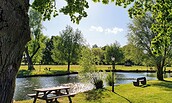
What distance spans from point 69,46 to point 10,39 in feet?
186

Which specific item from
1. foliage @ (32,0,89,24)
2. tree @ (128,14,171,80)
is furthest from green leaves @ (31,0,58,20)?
tree @ (128,14,171,80)

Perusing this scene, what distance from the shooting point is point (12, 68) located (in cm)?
310

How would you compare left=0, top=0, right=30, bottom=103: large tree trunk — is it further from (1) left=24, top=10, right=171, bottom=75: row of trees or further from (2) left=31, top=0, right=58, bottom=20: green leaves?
(1) left=24, top=10, right=171, bottom=75: row of trees

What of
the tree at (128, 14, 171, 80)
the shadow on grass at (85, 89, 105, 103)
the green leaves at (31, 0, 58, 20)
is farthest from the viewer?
the tree at (128, 14, 171, 80)

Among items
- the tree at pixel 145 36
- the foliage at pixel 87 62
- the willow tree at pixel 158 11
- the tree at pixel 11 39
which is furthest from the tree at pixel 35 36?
the tree at pixel 11 39

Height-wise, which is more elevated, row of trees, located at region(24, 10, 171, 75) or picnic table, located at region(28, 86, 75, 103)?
row of trees, located at region(24, 10, 171, 75)

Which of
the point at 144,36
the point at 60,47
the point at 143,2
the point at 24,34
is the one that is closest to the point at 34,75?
the point at 60,47

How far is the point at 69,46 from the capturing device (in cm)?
5966

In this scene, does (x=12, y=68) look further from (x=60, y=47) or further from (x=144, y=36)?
(x=60, y=47)

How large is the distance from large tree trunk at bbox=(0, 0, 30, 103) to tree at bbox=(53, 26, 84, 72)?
55.5m

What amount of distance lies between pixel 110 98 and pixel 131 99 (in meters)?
1.33

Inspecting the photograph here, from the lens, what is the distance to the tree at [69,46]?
59.5 meters

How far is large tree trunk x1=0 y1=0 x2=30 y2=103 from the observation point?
115 inches

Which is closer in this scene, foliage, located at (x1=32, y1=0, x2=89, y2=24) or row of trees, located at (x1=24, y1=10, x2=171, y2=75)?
foliage, located at (x1=32, y1=0, x2=89, y2=24)
